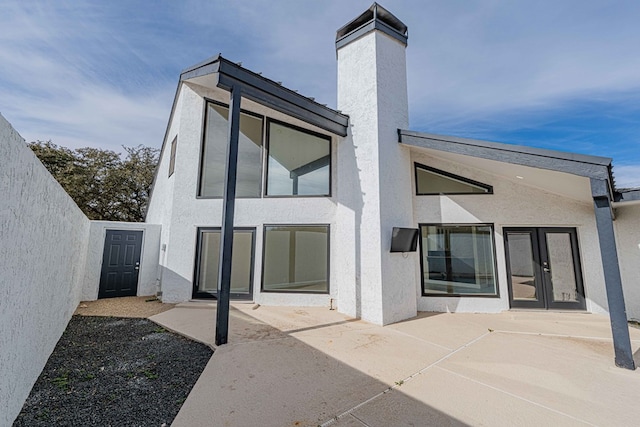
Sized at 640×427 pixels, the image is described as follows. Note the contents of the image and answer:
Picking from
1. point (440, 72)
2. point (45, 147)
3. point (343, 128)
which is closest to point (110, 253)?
point (343, 128)

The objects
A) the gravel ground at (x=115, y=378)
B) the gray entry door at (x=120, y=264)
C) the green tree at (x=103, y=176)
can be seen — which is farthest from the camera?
the green tree at (x=103, y=176)

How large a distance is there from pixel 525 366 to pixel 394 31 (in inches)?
291

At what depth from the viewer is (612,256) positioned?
11.9ft

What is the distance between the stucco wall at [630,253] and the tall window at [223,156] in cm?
869

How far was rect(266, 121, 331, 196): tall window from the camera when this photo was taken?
288 inches

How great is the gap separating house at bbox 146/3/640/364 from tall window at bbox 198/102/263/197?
0.03m

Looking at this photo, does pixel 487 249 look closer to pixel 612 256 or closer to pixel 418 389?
pixel 612 256

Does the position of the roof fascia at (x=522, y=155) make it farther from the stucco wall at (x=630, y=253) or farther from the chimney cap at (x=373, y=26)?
the stucco wall at (x=630, y=253)

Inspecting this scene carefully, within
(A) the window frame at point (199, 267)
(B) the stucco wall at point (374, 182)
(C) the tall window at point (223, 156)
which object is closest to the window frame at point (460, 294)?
(B) the stucco wall at point (374, 182)

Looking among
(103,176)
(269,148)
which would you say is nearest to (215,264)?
(269,148)

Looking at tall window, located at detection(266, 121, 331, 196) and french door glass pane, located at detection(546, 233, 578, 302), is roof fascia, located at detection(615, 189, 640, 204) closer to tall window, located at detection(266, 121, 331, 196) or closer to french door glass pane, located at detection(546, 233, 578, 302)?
french door glass pane, located at detection(546, 233, 578, 302)

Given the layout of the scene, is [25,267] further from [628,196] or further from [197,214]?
[628,196]

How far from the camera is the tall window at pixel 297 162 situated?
7316 millimetres

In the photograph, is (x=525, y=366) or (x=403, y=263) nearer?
(x=525, y=366)
